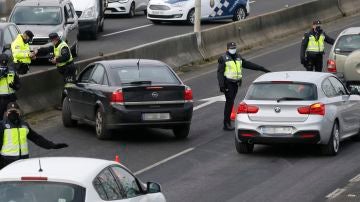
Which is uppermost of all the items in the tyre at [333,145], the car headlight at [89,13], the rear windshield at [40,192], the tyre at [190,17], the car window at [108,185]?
the rear windshield at [40,192]

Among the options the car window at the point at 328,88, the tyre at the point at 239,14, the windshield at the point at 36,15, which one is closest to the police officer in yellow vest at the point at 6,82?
the car window at the point at 328,88

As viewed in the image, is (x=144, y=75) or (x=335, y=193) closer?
(x=335, y=193)

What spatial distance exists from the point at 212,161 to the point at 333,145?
208cm

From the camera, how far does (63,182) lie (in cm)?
1010

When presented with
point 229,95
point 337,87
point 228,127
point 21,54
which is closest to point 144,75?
point 229,95

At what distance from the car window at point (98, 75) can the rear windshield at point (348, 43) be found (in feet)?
22.3

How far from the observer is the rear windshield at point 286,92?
755 inches

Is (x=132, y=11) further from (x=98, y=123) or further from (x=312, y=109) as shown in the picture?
(x=312, y=109)

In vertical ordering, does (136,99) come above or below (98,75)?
below

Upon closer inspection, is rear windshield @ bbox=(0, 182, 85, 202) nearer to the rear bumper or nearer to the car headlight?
the rear bumper

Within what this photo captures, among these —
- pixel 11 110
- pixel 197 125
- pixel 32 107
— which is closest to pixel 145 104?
pixel 197 125

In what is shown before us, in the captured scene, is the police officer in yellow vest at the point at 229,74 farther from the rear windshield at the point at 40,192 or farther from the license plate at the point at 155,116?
the rear windshield at the point at 40,192

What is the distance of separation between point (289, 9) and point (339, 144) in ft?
61.5

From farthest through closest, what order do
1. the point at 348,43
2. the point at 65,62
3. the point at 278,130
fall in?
the point at 348,43 → the point at 65,62 → the point at 278,130
